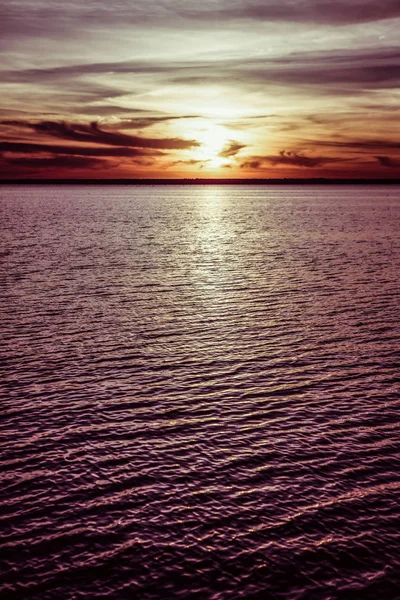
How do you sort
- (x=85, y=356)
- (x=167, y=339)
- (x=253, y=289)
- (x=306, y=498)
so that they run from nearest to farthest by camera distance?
(x=306, y=498), (x=85, y=356), (x=167, y=339), (x=253, y=289)

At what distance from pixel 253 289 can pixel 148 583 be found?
42767 millimetres

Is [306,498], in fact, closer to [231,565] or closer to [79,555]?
[231,565]

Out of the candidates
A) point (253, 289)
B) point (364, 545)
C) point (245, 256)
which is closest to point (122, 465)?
point (364, 545)

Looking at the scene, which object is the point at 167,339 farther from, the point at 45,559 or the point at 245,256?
the point at 245,256

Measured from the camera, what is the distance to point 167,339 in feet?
127

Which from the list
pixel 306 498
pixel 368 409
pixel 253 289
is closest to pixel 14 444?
pixel 306 498

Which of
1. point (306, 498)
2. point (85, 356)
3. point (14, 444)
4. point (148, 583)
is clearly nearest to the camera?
point (148, 583)

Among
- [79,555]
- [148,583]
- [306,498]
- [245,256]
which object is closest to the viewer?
[148,583]

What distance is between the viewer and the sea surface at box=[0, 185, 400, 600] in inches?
643

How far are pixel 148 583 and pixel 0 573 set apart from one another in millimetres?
4079

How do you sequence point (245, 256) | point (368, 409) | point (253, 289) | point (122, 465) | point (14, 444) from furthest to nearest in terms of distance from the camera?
point (245, 256) → point (253, 289) → point (368, 409) → point (14, 444) → point (122, 465)

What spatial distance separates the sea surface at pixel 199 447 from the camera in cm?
1634

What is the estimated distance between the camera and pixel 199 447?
23234 mm

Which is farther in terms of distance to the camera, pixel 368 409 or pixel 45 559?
pixel 368 409
